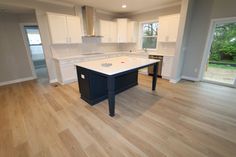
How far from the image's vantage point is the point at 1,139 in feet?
5.82

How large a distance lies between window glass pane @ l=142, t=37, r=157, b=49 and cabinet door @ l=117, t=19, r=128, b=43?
3.15 ft

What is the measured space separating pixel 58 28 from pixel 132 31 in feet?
10.1

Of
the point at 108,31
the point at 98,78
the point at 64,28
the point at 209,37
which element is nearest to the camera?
the point at 98,78

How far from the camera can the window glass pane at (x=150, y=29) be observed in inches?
197

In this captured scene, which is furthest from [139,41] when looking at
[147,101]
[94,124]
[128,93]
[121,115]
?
[94,124]

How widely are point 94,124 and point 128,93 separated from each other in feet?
4.82

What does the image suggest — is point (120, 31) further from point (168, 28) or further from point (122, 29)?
point (168, 28)

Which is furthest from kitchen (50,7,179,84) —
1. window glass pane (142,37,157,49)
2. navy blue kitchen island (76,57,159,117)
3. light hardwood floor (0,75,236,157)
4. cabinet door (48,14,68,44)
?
navy blue kitchen island (76,57,159,117)

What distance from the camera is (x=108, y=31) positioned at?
515 centimetres

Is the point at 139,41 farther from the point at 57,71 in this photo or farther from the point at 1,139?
the point at 1,139

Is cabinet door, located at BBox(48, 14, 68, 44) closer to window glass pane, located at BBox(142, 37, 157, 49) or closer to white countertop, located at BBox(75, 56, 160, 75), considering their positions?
white countertop, located at BBox(75, 56, 160, 75)

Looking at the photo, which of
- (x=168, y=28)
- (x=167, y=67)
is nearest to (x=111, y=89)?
(x=167, y=67)

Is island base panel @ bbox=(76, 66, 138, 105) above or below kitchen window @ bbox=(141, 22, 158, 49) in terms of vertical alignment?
below

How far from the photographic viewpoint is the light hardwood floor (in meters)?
1.58
